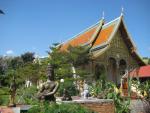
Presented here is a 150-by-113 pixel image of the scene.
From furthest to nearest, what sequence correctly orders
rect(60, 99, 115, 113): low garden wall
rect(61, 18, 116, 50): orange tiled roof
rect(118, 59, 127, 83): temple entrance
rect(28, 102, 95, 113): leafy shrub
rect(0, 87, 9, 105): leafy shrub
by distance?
1. rect(118, 59, 127, 83): temple entrance
2. rect(61, 18, 116, 50): orange tiled roof
3. rect(0, 87, 9, 105): leafy shrub
4. rect(60, 99, 115, 113): low garden wall
5. rect(28, 102, 95, 113): leafy shrub

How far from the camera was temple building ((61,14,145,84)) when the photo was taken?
95.9 ft

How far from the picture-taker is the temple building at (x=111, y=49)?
29.2m

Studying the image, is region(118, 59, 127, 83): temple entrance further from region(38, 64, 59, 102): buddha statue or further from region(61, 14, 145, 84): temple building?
region(38, 64, 59, 102): buddha statue

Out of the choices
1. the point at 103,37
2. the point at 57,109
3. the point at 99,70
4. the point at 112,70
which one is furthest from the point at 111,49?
the point at 57,109

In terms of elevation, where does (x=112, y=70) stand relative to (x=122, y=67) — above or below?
below

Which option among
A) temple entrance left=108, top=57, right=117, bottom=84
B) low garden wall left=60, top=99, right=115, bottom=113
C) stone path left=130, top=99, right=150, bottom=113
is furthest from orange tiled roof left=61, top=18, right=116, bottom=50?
low garden wall left=60, top=99, right=115, bottom=113

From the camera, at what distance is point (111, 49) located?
1185 inches

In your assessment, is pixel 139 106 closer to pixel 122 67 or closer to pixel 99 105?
pixel 99 105

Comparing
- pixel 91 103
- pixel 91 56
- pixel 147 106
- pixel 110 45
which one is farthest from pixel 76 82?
pixel 91 103

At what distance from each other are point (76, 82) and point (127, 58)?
323 inches

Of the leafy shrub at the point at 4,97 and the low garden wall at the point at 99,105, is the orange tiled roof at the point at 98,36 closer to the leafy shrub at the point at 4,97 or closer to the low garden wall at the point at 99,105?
the leafy shrub at the point at 4,97

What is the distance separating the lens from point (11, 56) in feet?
185

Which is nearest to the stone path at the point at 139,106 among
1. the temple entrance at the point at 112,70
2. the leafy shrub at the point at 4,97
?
the leafy shrub at the point at 4,97

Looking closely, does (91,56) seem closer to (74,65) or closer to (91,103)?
(74,65)
